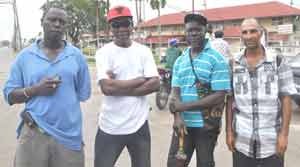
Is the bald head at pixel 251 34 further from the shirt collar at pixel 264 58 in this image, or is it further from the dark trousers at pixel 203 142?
the dark trousers at pixel 203 142

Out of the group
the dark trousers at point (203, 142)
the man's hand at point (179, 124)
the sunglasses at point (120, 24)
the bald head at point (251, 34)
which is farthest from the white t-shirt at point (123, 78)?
the bald head at point (251, 34)

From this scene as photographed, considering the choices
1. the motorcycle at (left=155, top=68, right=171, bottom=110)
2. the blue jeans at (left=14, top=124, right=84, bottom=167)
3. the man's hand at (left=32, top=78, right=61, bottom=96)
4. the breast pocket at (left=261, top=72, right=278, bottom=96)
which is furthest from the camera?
the motorcycle at (left=155, top=68, right=171, bottom=110)

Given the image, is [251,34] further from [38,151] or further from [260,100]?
[38,151]

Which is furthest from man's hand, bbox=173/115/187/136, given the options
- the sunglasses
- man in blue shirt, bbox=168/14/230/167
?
the sunglasses

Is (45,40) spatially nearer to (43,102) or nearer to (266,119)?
(43,102)

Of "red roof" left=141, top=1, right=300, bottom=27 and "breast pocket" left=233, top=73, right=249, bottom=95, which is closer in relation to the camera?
"breast pocket" left=233, top=73, right=249, bottom=95

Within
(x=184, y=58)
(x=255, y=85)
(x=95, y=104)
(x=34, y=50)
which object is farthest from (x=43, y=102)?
(x=95, y=104)

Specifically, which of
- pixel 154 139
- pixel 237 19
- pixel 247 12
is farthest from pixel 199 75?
pixel 247 12

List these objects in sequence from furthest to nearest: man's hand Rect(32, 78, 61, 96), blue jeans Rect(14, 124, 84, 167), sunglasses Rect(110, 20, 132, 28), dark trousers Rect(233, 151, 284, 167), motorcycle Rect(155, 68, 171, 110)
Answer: motorcycle Rect(155, 68, 171, 110) < sunglasses Rect(110, 20, 132, 28) < dark trousers Rect(233, 151, 284, 167) < blue jeans Rect(14, 124, 84, 167) < man's hand Rect(32, 78, 61, 96)

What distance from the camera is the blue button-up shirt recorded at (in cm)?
324

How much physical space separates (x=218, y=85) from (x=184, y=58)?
0.40 meters

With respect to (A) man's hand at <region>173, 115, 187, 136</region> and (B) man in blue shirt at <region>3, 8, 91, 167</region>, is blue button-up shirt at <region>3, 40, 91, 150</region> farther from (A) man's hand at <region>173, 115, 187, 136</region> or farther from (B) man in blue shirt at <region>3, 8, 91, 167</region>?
(A) man's hand at <region>173, 115, 187, 136</region>

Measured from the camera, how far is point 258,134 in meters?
3.52

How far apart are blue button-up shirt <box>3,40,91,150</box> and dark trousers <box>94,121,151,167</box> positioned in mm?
513
